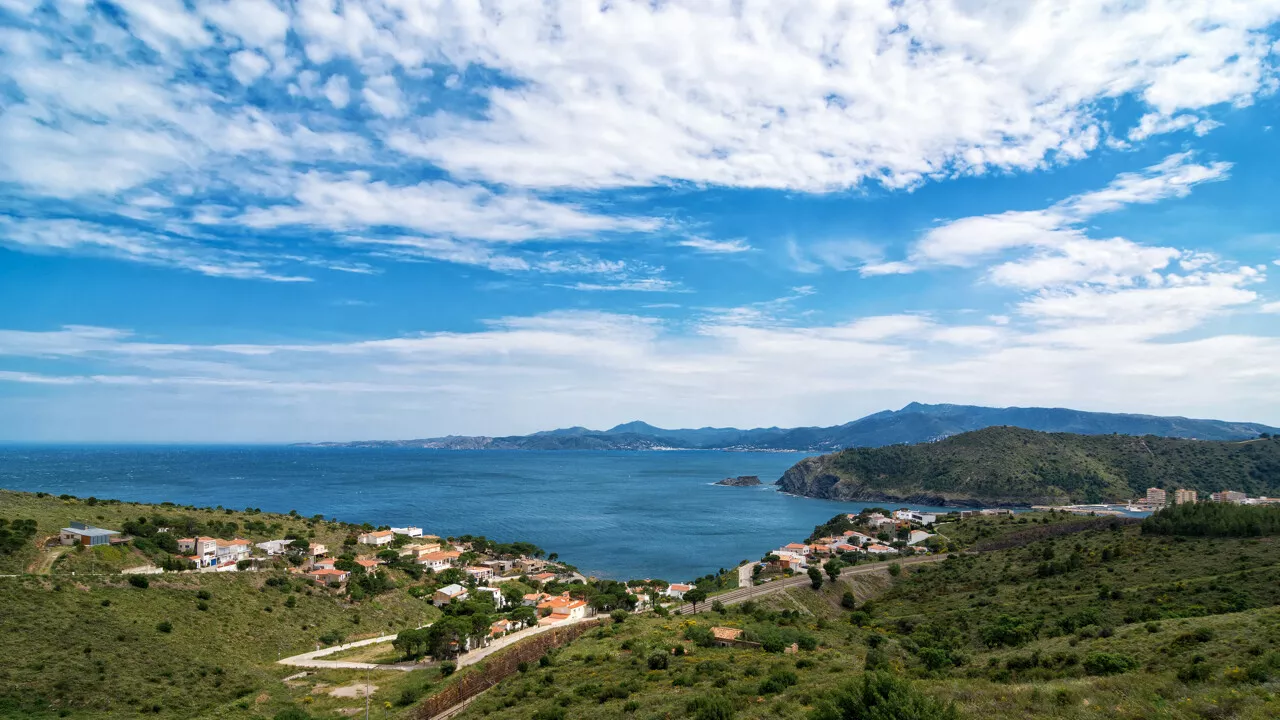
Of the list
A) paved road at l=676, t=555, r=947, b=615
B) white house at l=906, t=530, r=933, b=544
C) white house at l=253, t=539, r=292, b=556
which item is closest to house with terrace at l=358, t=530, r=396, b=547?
white house at l=253, t=539, r=292, b=556

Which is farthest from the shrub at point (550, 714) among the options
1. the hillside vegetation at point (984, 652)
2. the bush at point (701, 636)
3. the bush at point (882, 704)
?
the bush at point (701, 636)

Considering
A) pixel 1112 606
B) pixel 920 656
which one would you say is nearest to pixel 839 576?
pixel 1112 606

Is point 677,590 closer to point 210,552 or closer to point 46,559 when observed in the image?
point 210,552

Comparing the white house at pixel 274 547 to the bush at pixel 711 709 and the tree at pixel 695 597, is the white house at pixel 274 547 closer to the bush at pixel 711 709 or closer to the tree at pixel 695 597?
the tree at pixel 695 597

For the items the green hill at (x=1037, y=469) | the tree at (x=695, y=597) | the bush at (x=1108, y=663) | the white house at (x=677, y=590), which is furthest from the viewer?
the green hill at (x=1037, y=469)

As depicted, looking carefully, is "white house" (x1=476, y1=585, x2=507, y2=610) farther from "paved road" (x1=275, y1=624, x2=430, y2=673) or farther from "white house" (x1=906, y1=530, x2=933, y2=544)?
"white house" (x1=906, y1=530, x2=933, y2=544)

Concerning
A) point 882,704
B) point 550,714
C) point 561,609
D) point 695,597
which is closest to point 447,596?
point 561,609

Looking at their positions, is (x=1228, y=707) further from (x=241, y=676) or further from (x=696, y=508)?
(x=696, y=508)
